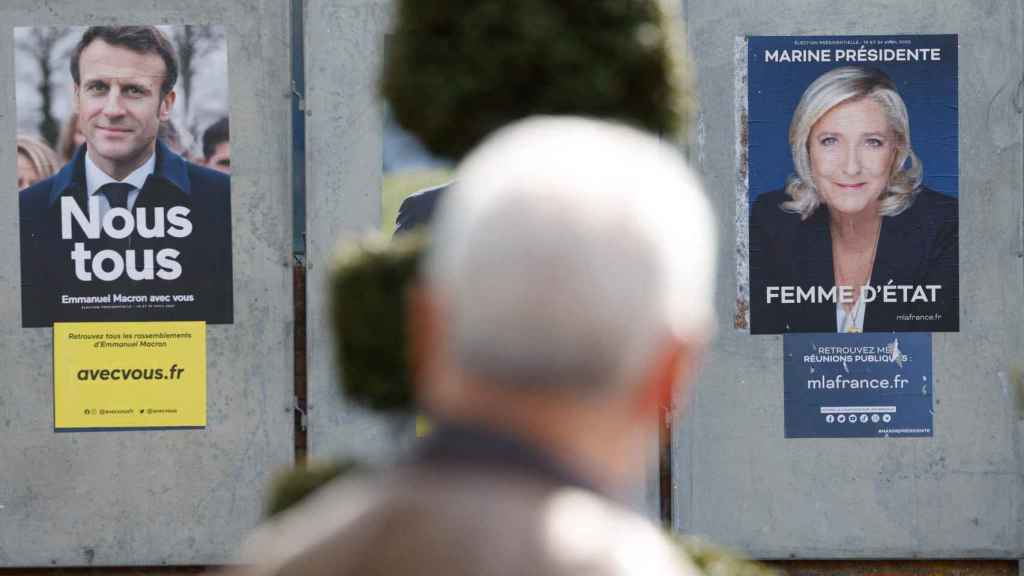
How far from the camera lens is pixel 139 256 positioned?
6.31 m

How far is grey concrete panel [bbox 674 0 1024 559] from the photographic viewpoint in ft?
20.8

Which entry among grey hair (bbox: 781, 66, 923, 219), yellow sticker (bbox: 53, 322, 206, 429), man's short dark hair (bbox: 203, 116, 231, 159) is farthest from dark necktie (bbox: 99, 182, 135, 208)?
grey hair (bbox: 781, 66, 923, 219)

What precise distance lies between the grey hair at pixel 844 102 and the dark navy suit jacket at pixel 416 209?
1572 mm

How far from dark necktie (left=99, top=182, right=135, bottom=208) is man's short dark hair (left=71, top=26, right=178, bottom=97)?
45cm

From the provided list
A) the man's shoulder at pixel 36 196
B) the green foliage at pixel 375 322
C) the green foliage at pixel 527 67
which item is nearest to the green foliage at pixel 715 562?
the green foliage at pixel 375 322

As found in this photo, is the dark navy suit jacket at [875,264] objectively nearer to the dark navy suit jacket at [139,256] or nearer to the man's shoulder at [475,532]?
the dark navy suit jacket at [139,256]

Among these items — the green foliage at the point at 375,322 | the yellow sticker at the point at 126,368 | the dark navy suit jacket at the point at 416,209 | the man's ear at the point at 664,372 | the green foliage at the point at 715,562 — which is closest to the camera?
the man's ear at the point at 664,372

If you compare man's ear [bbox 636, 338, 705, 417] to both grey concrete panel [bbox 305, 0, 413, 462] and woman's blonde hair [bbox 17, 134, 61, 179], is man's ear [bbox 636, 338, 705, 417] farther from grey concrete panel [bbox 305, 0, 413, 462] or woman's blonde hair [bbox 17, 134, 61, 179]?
woman's blonde hair [bbox 17, 134, 61, 179]

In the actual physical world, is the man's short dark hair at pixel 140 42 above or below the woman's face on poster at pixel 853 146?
above

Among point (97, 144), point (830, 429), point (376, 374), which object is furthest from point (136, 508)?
point (376, 374)

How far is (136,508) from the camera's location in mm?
6324

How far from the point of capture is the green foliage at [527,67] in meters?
2.16

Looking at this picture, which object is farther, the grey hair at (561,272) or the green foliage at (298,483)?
the green foliage at (298,483)

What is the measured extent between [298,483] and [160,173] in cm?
439
